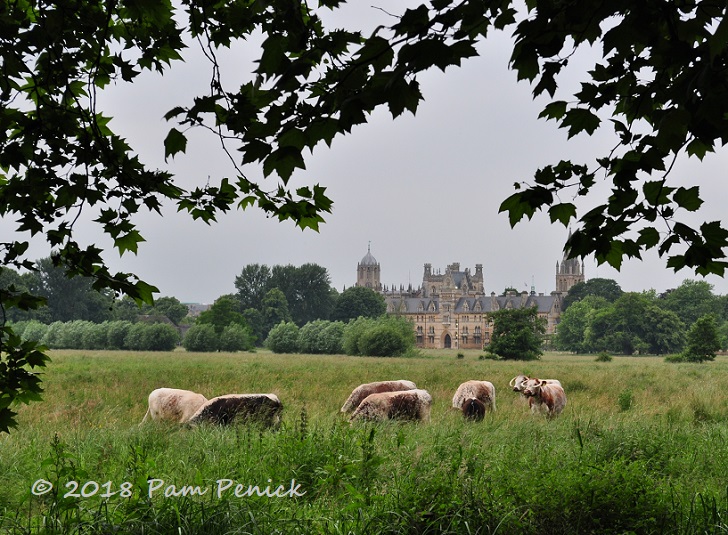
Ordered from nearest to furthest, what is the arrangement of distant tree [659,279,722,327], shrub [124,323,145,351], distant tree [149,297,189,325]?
shrub [124,323,145,351] → distant tree [659,279,722,327] → distant tree [149,297,189,325]

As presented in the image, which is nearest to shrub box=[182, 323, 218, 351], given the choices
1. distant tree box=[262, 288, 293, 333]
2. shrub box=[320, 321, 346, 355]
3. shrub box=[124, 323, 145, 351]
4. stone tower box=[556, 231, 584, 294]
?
shrub box=[124, 323, 145, 351]

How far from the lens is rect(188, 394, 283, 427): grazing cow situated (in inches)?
469

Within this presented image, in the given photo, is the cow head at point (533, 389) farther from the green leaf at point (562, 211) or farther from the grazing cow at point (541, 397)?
the green leaf at point (562, 211)

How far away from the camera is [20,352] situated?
14.9ft

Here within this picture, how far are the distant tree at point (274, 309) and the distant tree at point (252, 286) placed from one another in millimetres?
6782

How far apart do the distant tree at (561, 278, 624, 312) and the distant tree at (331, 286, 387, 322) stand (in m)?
40.2

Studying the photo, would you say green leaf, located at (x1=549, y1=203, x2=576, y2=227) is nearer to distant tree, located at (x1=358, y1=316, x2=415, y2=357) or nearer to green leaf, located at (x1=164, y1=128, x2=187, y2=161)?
green leaf, located at (x1=164, y1=128, x2=187, y2=161)

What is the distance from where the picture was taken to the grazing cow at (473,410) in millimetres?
14398

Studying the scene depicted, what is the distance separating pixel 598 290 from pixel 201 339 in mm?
90810

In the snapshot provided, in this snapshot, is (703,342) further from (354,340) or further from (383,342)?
(354,340)

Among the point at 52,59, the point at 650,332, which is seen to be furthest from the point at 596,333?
the point at 52,59

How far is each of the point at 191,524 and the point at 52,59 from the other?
3.93 metres

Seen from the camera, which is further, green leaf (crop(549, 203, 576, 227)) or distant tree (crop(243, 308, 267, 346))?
distant tree (crop(243, 308, 267, 346))

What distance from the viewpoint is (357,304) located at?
422ft
